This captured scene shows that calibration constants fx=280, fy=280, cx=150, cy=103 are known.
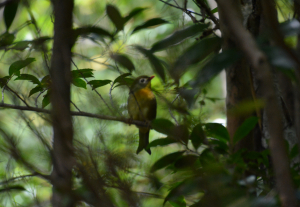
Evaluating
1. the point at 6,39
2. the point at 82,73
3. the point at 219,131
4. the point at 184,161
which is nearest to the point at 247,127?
the point at 219,131

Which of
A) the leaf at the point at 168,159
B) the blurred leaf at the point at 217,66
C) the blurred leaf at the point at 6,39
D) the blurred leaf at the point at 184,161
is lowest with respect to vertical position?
the blurred leaf at the point at 184,161

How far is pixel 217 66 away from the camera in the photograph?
830 millimetres

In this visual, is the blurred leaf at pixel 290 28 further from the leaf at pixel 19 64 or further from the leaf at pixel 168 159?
the leaf at pixel 19 64

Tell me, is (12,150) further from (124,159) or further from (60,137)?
(124,159)

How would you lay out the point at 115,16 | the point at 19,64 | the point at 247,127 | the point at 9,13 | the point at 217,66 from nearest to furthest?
the point at 217,66, the point at 115,16, the point at 247,127, the point at 9,13, the point at 19,64

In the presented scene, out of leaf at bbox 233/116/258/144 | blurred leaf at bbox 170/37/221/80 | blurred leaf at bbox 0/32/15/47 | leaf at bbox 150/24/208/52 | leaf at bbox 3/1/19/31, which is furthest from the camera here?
blurred leaf at bbox 0/32/15/47

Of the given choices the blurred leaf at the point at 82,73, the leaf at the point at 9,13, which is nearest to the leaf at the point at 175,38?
the blurred leaf at the point at 82,73

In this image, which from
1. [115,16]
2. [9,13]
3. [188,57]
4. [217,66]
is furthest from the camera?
[9,13]

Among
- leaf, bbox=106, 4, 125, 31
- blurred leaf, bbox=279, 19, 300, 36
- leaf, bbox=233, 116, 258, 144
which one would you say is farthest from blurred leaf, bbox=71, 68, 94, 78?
blurred leaf, bbox=279, 19, 300, 36

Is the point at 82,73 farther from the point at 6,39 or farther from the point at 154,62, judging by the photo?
the point at 154,62

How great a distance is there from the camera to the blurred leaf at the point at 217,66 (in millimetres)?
810

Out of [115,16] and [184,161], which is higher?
[115,16]

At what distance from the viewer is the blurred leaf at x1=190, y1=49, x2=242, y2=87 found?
81cm

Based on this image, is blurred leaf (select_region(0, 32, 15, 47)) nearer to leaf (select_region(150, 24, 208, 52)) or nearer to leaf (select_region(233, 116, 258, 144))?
leaf (select_region(150, 24, 208, 52))
